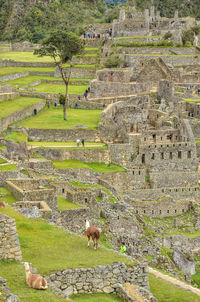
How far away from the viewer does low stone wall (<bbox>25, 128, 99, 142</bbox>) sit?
44.2 meters

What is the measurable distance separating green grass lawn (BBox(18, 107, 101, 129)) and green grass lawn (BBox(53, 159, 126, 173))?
419cm

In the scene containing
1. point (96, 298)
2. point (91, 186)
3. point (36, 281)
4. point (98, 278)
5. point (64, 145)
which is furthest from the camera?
point (64, 145)

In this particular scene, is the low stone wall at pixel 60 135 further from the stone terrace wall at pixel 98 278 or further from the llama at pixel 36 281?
the llama at pixel 36 281

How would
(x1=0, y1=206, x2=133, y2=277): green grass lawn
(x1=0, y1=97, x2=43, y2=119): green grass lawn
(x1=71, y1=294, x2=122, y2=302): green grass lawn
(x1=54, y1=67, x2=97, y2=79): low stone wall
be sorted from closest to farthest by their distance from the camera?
1. (x1=71, y1=294, x2=122, y2=302): green grass lawn
2. (x1=0, y1=206, x2=133, y2=277): green grass lawn
3. (x1=0, y1=97, x2=43, y2=119): green grass lawn
4. (x1=54, y1=67, x2=97, y2=79): low stone wall

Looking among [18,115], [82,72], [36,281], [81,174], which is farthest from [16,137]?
[82,72]

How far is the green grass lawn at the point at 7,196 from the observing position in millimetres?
25808

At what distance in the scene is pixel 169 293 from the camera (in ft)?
57.1

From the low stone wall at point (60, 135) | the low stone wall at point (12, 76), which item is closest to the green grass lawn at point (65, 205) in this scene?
the low stone wall at point (60, 135)

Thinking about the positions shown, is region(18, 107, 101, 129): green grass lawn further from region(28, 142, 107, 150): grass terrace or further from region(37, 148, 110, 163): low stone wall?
region(37, 148, 110, 163): low stone wall

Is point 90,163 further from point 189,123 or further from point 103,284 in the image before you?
point 103,284

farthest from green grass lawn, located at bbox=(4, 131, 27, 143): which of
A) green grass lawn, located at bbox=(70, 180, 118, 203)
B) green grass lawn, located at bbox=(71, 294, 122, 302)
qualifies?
green grass lawn, located at bbox=(71, 294, 122, 302)

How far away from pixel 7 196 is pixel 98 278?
12116 millimetres

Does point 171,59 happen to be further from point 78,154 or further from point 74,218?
point 74,218

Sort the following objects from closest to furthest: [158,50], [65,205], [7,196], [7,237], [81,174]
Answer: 1. [7,237]
2. [7,196]
3. [65,205]
4. [81,174]
5. [158,50]
